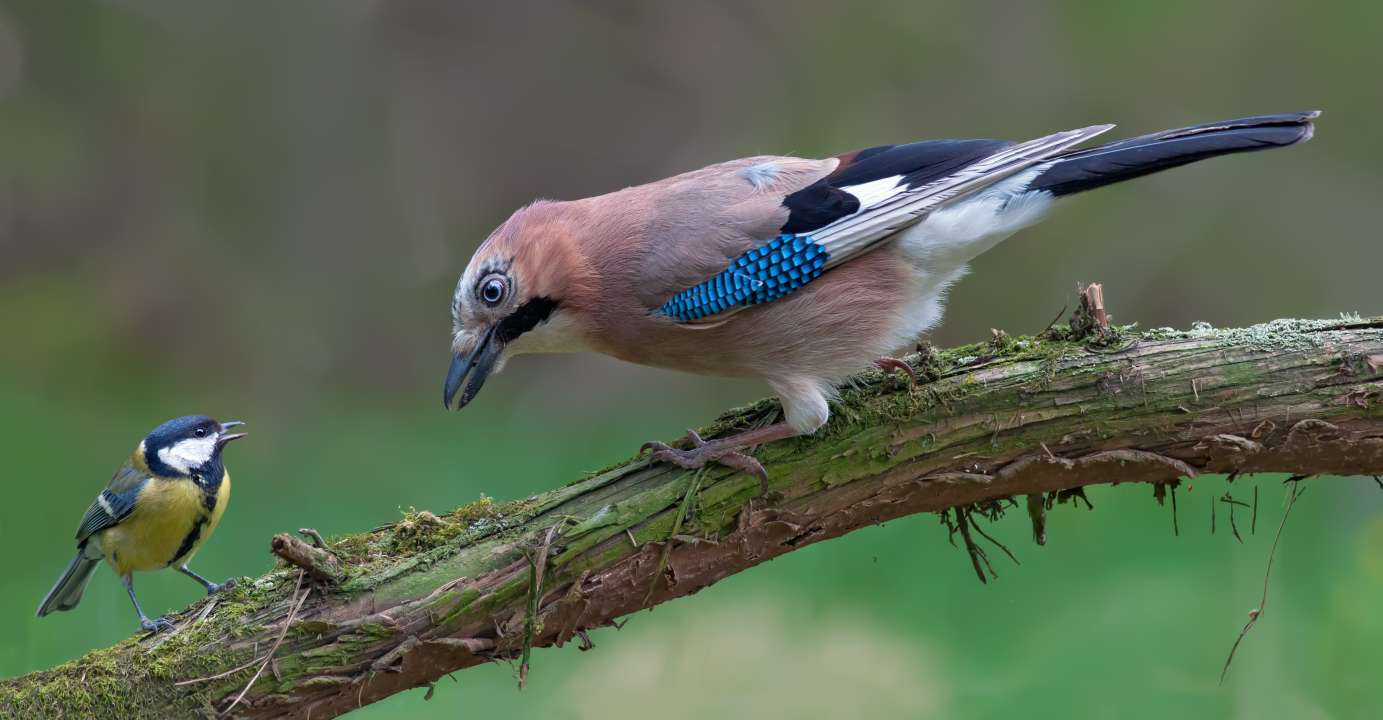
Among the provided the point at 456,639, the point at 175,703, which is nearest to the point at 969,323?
the point at 456,639

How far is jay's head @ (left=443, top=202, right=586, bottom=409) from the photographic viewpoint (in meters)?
2.90

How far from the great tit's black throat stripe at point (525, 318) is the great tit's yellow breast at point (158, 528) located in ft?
3.14

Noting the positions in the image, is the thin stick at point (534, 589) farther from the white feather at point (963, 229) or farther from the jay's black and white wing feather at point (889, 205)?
the white feather at point (963, 229)

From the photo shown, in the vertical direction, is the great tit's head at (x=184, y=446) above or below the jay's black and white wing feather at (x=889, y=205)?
below

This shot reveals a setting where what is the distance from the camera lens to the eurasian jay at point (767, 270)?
2.89 metres

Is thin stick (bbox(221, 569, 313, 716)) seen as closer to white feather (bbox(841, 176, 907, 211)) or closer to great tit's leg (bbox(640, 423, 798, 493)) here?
A: great tit's leg (bbox(640, 423, 798, 493))

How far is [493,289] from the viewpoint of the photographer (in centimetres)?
288

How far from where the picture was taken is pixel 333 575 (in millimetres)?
2547

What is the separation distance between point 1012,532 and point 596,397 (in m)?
1.77

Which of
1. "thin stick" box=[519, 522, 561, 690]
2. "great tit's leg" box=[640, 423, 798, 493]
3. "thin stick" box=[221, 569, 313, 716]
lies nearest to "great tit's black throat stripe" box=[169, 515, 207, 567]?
"thin stick" box=[221, 569, 313, 716]

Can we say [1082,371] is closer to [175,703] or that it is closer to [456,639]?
[456,639]

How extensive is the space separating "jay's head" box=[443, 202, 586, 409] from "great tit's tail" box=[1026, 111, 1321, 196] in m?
1.22

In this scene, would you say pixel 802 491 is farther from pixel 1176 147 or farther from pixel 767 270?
pixel 1176 147

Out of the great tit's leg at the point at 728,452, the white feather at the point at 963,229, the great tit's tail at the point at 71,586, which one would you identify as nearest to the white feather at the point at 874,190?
the white feather at the point at 963,229
